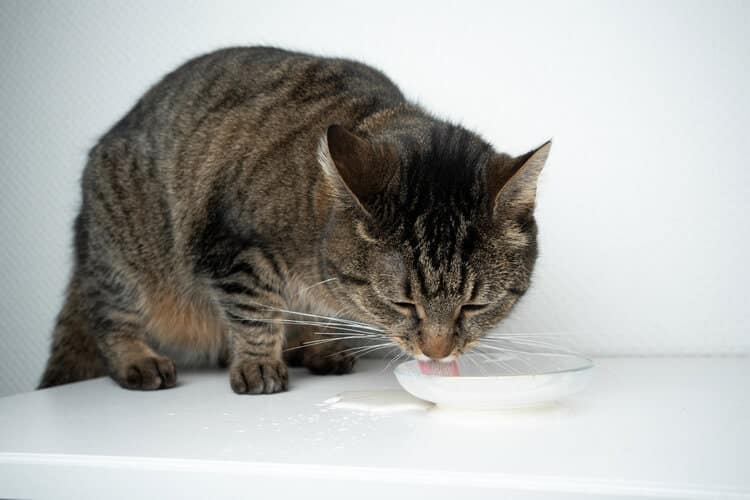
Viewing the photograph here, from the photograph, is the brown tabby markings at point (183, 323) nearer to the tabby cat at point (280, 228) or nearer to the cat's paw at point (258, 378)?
the tabby cat at point (280, 228)

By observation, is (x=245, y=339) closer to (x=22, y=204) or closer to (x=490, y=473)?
(x=490, y=473)

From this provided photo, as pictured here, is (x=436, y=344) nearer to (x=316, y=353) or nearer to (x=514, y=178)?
(x=514, y=178)

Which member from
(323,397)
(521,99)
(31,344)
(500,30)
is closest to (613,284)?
(521,99)

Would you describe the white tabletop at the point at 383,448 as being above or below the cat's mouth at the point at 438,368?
below

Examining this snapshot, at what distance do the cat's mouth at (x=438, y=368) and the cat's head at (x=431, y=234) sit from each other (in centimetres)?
2

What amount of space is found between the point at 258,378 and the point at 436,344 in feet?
1.27

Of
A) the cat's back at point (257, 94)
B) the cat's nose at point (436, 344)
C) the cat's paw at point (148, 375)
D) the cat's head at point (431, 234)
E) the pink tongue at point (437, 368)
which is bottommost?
the cat's paw at point (148, 375)

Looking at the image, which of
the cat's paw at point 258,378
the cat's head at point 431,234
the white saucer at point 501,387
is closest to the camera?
the white saucer at point 501,387

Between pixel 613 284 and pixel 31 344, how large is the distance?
1.55m

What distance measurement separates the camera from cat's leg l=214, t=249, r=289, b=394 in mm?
1351

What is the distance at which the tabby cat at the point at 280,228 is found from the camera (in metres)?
1.13

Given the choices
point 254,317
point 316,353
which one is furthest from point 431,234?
point 316,353

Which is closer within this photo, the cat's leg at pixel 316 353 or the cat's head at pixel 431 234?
the cat's head at pixel 431 234

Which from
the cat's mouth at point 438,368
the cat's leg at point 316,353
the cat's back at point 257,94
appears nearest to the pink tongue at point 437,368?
the cat's mouth at point 438,368
